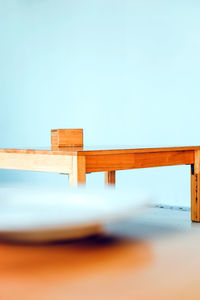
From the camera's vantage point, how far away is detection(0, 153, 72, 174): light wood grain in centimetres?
154

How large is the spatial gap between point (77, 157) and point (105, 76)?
200 cm

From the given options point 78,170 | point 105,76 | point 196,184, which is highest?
point 105,76

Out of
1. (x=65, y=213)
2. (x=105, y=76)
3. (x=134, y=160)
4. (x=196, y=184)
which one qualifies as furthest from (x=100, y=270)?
(x=105, y=76)

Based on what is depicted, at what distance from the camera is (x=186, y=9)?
9.59ft

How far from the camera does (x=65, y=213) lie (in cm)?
36

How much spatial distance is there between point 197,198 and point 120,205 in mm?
1967

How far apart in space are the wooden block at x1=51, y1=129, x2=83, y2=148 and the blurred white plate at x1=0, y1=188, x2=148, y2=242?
1008mm

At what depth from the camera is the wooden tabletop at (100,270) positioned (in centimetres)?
28

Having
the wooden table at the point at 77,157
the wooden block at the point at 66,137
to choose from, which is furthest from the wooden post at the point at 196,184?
the wooden block at the point at 66,137

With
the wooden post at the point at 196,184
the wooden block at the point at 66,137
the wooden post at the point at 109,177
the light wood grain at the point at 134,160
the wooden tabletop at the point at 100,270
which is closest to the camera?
the wooden tabletop at the point at 100,270

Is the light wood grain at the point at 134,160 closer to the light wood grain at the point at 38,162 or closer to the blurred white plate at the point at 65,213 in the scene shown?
the light wood grain at the point at 38,162

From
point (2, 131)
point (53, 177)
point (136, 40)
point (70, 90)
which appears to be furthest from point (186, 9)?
point (2, 131)

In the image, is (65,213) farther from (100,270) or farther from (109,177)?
(109,177)

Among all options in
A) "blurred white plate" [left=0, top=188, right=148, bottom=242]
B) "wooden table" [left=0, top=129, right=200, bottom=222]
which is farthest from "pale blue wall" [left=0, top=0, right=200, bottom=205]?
"blurred white plate" [left=0, top=188, right=148, bottom=242]
